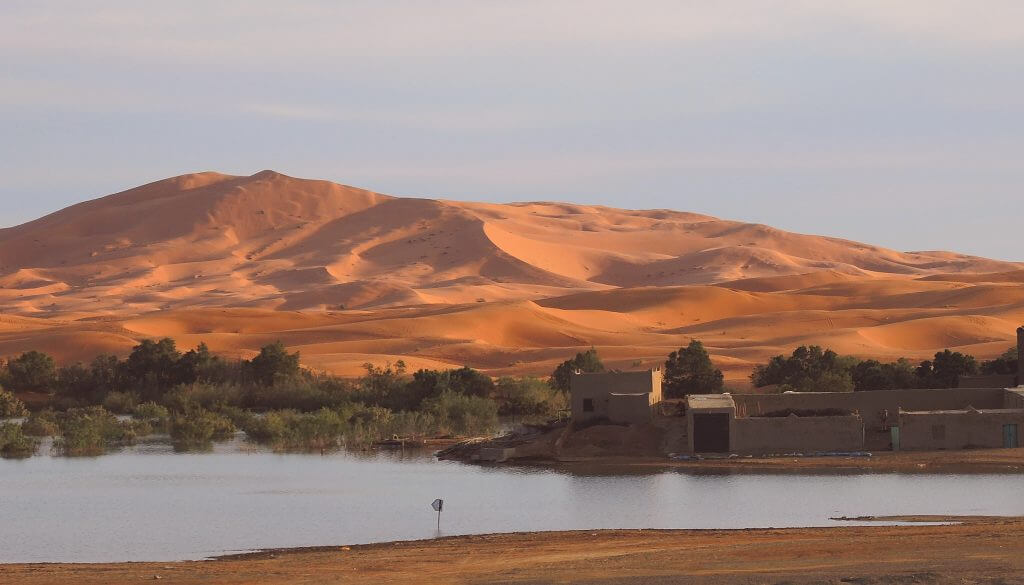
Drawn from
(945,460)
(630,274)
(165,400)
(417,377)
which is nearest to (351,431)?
(417,377)

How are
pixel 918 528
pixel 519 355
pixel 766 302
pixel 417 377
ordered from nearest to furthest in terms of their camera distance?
pixel 918 528, pixel 417 377, pixel 519 355, pixel 766 302

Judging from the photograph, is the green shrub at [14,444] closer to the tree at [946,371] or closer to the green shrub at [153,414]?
the green shrub at [153,414]

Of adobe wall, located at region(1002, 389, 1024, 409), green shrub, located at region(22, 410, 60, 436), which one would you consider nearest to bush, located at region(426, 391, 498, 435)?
green shrub, located at region(22, 410, 60, 436)

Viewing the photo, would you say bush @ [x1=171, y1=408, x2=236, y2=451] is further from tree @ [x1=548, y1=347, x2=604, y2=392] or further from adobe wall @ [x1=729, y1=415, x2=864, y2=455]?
adobe wall @ [x1=729, y1=415, x2=864, y2=455]

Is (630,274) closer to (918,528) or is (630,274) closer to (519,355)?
(519,355)

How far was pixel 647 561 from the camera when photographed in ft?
66.0

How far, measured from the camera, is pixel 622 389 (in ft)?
129

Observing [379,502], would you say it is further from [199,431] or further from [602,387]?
[199,431]

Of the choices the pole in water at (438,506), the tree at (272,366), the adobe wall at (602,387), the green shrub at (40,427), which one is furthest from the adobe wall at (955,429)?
the tree at (272,366)

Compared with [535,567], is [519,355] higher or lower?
higher

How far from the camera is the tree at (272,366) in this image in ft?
185

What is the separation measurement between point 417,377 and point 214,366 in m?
8.40

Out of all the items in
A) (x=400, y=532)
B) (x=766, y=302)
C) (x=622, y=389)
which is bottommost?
(x=400, y=532)

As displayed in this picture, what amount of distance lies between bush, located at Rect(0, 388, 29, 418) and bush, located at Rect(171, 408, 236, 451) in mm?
7396
